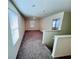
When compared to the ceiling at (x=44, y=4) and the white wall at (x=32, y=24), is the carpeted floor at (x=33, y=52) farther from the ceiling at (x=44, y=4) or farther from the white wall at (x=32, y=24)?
the white wall at (x=32, y=24)

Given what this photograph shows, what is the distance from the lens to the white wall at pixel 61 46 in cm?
345

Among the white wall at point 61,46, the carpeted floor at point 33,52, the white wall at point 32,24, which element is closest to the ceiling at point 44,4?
the white wall at point 61,46

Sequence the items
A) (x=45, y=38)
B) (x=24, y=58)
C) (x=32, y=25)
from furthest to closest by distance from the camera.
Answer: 1. (x=32, y=25)
2. (x=45, y=38)
3. (x=24, y=58)

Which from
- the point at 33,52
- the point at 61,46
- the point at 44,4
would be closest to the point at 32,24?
the point at 33,52

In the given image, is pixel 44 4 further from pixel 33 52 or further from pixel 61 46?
pixel 33 52

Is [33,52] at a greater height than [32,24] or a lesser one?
lesser

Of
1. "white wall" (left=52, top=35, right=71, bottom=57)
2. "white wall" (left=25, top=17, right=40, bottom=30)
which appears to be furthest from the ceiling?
"white wall" (left=25, top=17, right=40, bottom=30)

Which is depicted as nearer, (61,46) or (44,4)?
(61,46)

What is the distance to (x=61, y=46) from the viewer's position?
3.54 metres

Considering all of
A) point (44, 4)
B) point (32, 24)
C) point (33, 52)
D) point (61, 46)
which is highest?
point (44, 4)

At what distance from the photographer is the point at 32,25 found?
14.0m
